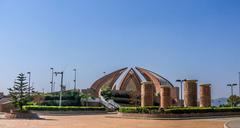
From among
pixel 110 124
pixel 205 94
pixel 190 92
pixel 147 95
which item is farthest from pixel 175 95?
pixel 110 124

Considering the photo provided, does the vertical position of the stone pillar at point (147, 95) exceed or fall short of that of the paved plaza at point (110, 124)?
it exceeds it

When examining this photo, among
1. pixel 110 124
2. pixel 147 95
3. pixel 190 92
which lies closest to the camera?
pixel 110 124

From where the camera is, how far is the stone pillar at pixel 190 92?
38.8 metres

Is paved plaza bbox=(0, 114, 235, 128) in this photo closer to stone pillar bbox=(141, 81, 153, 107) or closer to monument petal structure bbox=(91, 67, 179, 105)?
stone pillar bbox=(141, 81, 153, 107)

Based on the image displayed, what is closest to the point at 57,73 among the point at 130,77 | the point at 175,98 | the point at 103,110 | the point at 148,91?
the point at 103,110

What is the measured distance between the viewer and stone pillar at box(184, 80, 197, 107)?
38.8 meters

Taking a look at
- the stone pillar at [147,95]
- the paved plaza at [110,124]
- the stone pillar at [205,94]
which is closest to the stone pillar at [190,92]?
the stone pillar at [205,94]

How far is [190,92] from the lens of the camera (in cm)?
3903

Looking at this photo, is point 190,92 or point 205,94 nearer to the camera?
point 205,94

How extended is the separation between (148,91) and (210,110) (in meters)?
11.0

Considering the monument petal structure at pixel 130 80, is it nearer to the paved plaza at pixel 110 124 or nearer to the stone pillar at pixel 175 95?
the stone pillar at pixel 175 95

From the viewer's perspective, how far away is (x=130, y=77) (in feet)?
237

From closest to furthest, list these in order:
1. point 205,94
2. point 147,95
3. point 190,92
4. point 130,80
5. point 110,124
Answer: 1. point 110,124
2. point 205,94
3. point 190,92
4. point 147,95
5. point 130,80

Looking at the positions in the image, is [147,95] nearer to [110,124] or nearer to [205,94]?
[205,94]
